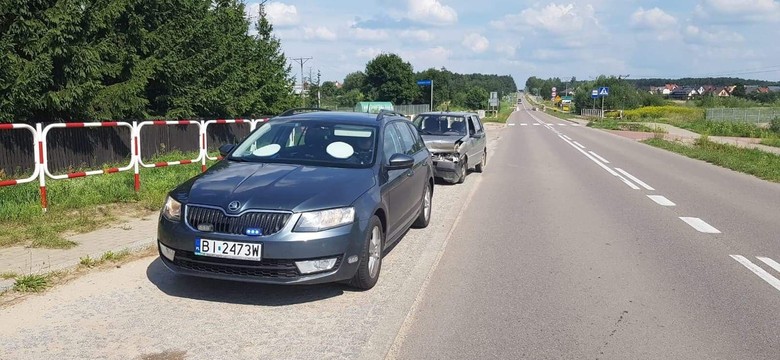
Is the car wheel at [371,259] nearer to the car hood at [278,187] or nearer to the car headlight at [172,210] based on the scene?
the car hood at [278,187]

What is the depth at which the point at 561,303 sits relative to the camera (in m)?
5.29

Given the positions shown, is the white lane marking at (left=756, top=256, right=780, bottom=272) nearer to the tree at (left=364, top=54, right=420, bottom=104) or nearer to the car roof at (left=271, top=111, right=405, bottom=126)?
the car roof at (left=271, top=111, right=405, bottom=126)

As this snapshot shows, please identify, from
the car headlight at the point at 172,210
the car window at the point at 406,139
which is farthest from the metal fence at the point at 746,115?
the car headlight at the point at 172,210

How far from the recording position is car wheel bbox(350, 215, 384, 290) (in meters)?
5.36

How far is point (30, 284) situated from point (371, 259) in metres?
2.86

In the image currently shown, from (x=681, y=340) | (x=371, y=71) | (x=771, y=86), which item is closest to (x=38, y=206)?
(x=681, y=340)

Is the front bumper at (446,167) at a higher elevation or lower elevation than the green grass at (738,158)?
higher

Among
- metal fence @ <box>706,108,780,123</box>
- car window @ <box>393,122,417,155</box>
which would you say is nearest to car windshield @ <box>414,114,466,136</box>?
car window @ <box>393,122,417,155</box>

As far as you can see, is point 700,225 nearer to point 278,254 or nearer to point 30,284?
point 278,254

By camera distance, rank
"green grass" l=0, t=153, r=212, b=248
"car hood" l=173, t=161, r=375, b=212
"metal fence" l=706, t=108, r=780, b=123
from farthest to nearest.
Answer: "metal fence" l=706, t=108, r=780, b=123 < "green grass" l=0, t=153, r=212, b=248 < "car hood" l=173, t=161, r=375, b=212

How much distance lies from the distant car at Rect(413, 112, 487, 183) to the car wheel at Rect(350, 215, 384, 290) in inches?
307

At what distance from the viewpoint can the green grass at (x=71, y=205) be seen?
7055 millimetres

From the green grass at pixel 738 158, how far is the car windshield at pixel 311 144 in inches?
525

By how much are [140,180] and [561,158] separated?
15234 mm
